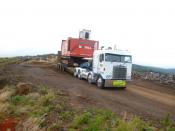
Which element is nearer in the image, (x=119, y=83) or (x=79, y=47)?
(x=119, y=83)

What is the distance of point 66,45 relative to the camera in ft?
98.1

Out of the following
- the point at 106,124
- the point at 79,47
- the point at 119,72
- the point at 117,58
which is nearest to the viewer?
the point at 106,124

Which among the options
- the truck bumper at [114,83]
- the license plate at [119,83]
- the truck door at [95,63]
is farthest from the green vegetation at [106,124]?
the truck door at [95,63]

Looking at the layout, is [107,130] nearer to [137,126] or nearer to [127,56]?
[137,126]

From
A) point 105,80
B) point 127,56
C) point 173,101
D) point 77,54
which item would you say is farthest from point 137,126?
point 77,54

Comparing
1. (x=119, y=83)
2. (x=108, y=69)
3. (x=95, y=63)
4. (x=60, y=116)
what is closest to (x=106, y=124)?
(x=60, y=116)

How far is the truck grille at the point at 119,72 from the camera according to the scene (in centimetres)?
2103

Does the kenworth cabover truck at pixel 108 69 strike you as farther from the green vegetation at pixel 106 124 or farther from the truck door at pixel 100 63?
the green vegetation at pixel 106 124

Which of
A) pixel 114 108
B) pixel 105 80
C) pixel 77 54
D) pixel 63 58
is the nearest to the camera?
pixel 114 108

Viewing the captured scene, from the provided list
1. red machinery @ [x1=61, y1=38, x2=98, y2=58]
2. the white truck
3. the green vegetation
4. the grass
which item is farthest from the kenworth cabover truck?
the green vegetation

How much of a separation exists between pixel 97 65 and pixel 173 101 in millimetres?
6932

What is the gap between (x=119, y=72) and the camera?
834 inches

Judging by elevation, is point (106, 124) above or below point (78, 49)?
below

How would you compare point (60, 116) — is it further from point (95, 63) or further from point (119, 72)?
point (95, 63)
